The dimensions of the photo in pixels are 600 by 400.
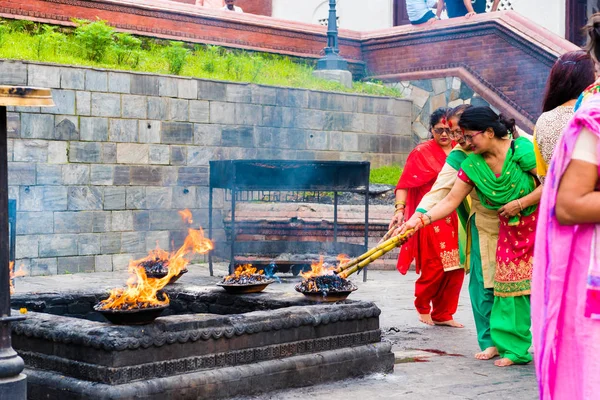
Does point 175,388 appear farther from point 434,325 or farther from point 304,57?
point 304,57

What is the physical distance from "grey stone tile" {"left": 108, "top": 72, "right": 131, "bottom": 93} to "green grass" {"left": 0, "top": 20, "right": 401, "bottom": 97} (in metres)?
0.32

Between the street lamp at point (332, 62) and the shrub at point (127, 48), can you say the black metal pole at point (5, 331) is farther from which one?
the street lamp at point (332, 62)

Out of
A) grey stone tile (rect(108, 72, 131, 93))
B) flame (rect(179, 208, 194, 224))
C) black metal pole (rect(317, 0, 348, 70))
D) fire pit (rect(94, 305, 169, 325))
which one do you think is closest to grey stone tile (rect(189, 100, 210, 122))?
grey stone tile (rect(108, 72, 131, 93))

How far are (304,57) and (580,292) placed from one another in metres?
13.9

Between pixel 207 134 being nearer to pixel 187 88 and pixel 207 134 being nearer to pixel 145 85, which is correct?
pixel 187 88

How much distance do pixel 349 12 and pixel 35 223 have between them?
35.5 feet

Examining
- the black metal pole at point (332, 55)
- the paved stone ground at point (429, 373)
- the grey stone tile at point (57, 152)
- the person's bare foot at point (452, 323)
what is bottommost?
the paved stone ground at point (429, 373)

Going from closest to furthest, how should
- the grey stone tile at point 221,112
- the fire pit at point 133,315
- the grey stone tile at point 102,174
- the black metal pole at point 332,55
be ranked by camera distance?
the fire pit at point 133,315 → the grey stone tile at point 102,174 → the grey stone tile at point 221,112 → the black metal pole at point 332,55

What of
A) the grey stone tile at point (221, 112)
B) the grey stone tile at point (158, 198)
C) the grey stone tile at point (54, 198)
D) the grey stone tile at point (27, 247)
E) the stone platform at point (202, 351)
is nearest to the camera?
the stone platform at point (202, 351)

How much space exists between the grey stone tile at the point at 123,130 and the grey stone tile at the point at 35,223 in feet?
4.37

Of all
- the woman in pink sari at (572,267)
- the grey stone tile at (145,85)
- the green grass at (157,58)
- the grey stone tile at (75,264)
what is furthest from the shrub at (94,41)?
the woman in pink sari at (572,267)

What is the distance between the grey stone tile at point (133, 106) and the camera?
12078 mm

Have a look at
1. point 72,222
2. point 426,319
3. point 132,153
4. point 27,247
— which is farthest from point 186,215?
point 426,319

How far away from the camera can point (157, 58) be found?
45.1 feet
